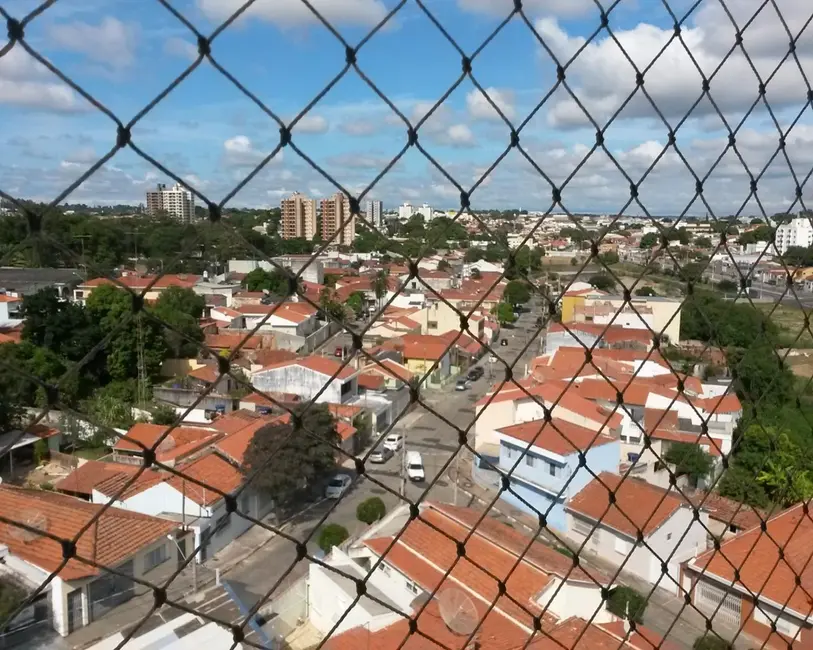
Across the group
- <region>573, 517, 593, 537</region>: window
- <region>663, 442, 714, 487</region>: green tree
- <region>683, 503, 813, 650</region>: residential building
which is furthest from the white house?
<region>663, 442, 714, 487</region>: green tree

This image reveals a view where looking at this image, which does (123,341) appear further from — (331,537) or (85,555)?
(85,555)

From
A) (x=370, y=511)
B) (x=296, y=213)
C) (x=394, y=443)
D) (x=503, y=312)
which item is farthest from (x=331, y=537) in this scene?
(x=503, y=312)

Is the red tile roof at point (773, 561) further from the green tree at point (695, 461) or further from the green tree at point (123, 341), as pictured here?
the green tree at point (123, 341)

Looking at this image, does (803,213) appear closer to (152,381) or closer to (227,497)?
(227,497)

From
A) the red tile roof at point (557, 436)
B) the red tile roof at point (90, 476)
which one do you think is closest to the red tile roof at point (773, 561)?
the red tile roof at point (557, 436)

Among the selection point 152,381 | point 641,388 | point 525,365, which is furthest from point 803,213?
point 525,365

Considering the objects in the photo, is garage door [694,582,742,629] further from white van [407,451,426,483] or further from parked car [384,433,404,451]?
parked car [384,433,404,451]
